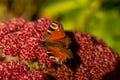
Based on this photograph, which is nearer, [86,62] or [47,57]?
[47,57]

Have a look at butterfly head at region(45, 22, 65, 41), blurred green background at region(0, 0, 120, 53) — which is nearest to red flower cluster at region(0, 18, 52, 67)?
butterfly head at region(45, 22, 65, 41)

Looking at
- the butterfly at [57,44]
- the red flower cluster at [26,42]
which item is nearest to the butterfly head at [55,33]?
the butterfly at [57,44]

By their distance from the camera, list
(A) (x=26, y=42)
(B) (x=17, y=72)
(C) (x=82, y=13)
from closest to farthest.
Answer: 1. (B) (x=17, y=72)
2. (A) (x=26, y=42)
3. (C) (x=82, y=13)

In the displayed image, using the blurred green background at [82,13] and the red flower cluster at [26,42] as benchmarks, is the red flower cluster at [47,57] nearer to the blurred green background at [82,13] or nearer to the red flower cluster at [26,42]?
the red flower cluster at [26,42]

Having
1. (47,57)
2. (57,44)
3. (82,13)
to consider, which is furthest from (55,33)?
(82,13)

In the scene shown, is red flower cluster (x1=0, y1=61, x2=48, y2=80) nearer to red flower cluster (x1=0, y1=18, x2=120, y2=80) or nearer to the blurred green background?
red flower cluster (x1=0, y1=18, x2=120, y2=80)

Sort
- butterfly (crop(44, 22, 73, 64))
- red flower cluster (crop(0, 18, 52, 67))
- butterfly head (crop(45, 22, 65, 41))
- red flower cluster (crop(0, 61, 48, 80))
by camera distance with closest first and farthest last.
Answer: red flower cluster (crop(0, 61, 48, 80))
butterfly (crop(44, 22, 73, 64))
red flower cluster (crop(0, 18, 52, 67))
butterfly head (crop(45, 22, 65, 41))

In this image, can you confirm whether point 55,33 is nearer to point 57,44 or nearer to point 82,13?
point 57,44

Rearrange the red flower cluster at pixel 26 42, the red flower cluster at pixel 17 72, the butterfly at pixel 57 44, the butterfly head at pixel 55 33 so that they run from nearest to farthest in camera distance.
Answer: the red flower cluster at pixel 17 72 < the butterfly at pixel 57 44 < the red flower cluster at pixel 26 42 < the butterfly head at pixel 55 33
